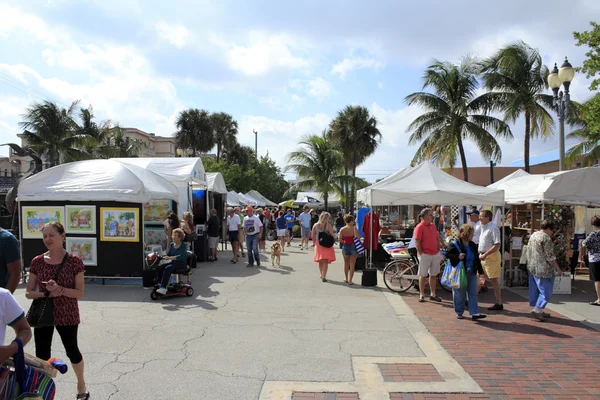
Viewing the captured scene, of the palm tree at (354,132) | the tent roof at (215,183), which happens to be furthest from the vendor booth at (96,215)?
the palm tree at (354,132)

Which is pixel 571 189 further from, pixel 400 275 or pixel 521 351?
pixel 521 351

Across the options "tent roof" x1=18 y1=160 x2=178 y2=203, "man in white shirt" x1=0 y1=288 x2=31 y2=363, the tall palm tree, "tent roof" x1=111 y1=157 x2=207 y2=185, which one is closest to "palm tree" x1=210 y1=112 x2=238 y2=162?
the tall palm tree

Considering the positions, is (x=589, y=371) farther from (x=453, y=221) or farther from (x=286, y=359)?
(x=453, y=221)

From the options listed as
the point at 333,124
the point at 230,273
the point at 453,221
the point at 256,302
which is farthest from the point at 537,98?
the point at 256,302

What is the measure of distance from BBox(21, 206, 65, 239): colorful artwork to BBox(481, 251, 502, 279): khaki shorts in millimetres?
9023

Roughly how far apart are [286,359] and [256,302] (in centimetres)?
331

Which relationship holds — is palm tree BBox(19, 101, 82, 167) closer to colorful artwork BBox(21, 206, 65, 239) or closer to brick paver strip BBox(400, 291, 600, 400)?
colorful artwork BBox(21, 206, 65, 239)

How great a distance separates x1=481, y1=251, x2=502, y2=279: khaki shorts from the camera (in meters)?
8.37

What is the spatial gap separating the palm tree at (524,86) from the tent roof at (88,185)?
18338mm

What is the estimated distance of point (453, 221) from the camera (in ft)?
59.7

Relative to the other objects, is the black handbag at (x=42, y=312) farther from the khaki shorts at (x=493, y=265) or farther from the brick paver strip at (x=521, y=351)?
the khaki shorts at (x=493, y=265)

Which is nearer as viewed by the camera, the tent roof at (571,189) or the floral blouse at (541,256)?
the floral blouse at (541,256)

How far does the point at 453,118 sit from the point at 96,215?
1890 cm

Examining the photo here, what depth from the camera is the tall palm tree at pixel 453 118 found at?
2380 centimetres
